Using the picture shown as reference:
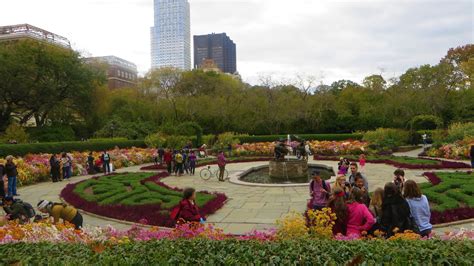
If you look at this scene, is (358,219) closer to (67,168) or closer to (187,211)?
(187,211)

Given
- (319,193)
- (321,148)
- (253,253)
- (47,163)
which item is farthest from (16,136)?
(253,253)

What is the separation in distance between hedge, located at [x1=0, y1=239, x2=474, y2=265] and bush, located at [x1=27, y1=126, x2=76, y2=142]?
1314 inches

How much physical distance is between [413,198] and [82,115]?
40.0 meters

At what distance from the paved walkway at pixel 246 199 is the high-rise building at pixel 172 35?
420 ft

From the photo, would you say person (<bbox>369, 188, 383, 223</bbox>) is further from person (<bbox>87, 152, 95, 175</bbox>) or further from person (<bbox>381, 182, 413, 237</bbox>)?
person (<bbox>87, 152, 95, 175</bbox>)

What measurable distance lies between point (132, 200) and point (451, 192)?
29.4 feet

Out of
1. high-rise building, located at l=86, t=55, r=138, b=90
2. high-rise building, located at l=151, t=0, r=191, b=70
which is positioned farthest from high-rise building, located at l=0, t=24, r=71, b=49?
high-rise building, located at l=151, t=0, r=191, b=70

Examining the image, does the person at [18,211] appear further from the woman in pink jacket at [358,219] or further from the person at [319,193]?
the woman in pink jacket at [358,219]

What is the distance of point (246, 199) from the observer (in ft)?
37.1

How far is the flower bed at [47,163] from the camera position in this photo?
16453 millimetres

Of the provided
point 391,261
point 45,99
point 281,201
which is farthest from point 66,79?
point 391,261

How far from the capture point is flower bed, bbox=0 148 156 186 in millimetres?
16453

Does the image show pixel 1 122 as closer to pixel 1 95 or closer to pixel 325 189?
pixel 1 95

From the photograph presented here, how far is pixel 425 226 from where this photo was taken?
5.55 metres
